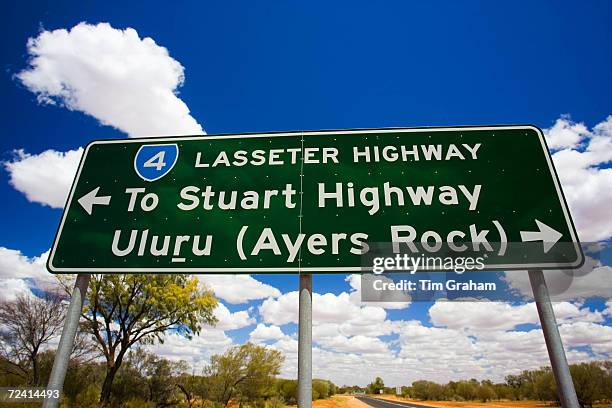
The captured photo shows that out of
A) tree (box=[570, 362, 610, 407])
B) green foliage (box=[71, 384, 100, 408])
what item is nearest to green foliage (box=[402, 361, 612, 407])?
tree (box=[570, 362, 610, 407])

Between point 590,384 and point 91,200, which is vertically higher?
point 91,200

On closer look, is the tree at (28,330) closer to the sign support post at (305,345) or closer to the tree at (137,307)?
the tree at (137,307)

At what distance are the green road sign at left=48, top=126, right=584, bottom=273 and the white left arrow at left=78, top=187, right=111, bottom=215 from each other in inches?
0.4

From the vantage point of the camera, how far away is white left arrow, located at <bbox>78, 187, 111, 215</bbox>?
3.23m

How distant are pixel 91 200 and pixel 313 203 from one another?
204 cm

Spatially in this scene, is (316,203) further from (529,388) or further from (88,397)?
(529,388)

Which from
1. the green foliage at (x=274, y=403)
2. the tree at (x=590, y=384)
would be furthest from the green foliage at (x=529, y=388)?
the green foliage at (x=274, y=403)

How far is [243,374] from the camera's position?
22.8m

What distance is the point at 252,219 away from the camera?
9.84 feet

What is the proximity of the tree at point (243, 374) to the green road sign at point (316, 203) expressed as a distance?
72.4 feet

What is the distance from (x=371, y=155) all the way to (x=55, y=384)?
3.03 m

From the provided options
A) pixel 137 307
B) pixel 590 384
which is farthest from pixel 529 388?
pixel 137 307

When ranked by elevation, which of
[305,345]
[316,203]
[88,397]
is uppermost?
[316,203]

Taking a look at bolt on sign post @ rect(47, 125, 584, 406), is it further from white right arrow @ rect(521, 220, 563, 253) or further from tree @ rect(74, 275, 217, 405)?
tree @ rect(74, 275, 217, 405)
